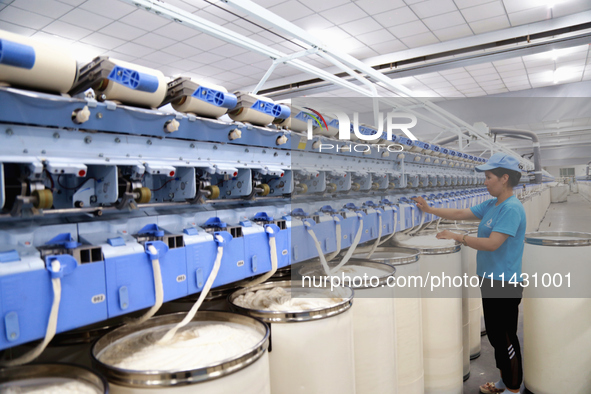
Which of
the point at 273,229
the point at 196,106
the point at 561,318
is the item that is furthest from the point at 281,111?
the point at 561,318

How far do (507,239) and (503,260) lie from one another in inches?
6.0

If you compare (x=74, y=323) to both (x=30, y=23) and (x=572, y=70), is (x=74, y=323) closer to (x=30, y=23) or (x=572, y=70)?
(x=30, y=23)

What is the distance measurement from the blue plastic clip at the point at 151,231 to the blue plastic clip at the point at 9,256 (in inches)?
18.2

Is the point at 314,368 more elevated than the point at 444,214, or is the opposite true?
the point at 444,214

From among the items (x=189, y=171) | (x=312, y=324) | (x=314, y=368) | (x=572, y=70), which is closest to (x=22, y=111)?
(x=189, y=171)

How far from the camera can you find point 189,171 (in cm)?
191

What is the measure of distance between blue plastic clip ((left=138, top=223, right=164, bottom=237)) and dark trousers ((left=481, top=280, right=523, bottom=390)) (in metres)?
2.35

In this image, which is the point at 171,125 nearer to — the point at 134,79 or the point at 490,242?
the point at 134,79

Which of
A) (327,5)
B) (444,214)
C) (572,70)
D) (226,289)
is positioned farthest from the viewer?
(572,70)

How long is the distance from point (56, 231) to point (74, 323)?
38 centimetres

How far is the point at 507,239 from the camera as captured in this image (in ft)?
9.05

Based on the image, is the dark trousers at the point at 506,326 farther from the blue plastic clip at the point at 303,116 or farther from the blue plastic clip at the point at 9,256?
the blue plastic clip at the point at 9,256

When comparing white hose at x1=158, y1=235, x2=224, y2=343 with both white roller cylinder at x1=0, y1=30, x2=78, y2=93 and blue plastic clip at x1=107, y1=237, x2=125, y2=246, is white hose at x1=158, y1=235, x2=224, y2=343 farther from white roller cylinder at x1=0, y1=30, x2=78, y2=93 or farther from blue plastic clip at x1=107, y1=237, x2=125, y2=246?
white roller cylinder at x1=0, y1=30, x2=78, y2=93

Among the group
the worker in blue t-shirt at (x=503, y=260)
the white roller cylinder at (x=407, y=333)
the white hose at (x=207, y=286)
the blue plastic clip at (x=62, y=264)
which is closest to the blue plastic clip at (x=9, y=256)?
the blue plastic clip at (x=62, y=264)
